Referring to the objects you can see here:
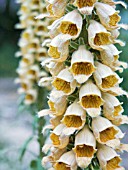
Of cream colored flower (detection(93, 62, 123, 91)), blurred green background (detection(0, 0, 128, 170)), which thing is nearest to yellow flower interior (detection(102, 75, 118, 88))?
cream colored flower (detection(93, 62, 123, 91))

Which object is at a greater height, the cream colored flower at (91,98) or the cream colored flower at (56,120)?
the cream colored flower at (91,98)

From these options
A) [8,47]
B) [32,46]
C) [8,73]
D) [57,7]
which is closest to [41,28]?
[32,46]

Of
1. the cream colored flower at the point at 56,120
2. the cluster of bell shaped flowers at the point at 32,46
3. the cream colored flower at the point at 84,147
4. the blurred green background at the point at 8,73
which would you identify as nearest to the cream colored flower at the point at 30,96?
the cluster of bell shaped flowers at the point at 32,46

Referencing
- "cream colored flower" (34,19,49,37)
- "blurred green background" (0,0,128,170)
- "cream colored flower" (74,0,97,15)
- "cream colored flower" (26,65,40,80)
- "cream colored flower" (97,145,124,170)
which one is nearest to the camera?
"cream colored flower" (74,0,97,15)

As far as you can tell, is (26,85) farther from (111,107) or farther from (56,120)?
(111,107)

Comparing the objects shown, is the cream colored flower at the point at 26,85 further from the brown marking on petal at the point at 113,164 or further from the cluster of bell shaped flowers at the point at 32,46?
the brown marking on petal at the point at 113,164

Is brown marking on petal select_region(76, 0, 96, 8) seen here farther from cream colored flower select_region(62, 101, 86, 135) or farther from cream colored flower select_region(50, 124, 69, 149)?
cream colored flower select_region(50, 124, 69, 149)
